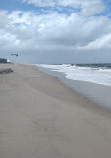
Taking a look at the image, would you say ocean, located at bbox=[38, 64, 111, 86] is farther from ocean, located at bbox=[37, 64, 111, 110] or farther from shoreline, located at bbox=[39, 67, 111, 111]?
shoreline, located at bbox=[39, 67, 111, 111]

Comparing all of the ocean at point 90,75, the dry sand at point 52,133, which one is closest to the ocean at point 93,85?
the ocean at point 90,75

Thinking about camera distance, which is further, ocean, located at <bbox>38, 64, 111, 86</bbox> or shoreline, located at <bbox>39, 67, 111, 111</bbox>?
ocean, located at <bbox>38, 64, 111, 86</bbox>

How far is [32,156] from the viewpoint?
359 cm

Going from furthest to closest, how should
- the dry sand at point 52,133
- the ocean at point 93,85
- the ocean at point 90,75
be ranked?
1. the ocean at point 90,75
2. the ocean at point 93,85
3. the dry sand at point 52,133

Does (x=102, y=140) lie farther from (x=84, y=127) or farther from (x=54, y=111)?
(x=54, y=111)

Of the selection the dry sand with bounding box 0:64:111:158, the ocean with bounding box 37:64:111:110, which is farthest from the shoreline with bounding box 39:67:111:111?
the dry sand with bounding box 0:64:111:158

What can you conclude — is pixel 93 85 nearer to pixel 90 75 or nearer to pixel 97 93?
pixel 97 93

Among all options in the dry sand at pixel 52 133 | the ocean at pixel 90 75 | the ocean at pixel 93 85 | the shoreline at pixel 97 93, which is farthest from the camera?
the ocean at pixel 90 75

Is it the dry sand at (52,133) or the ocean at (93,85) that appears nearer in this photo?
the dry sand at (52,133)

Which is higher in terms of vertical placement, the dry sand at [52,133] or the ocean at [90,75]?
the ocean at [90,75]

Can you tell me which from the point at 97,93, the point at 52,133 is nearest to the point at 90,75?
the point at 97,93

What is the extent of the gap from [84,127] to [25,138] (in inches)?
68.4

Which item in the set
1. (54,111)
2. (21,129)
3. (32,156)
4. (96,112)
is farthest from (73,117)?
(32,156)

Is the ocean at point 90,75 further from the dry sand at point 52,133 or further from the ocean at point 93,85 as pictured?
the dry sand at point 52,133
